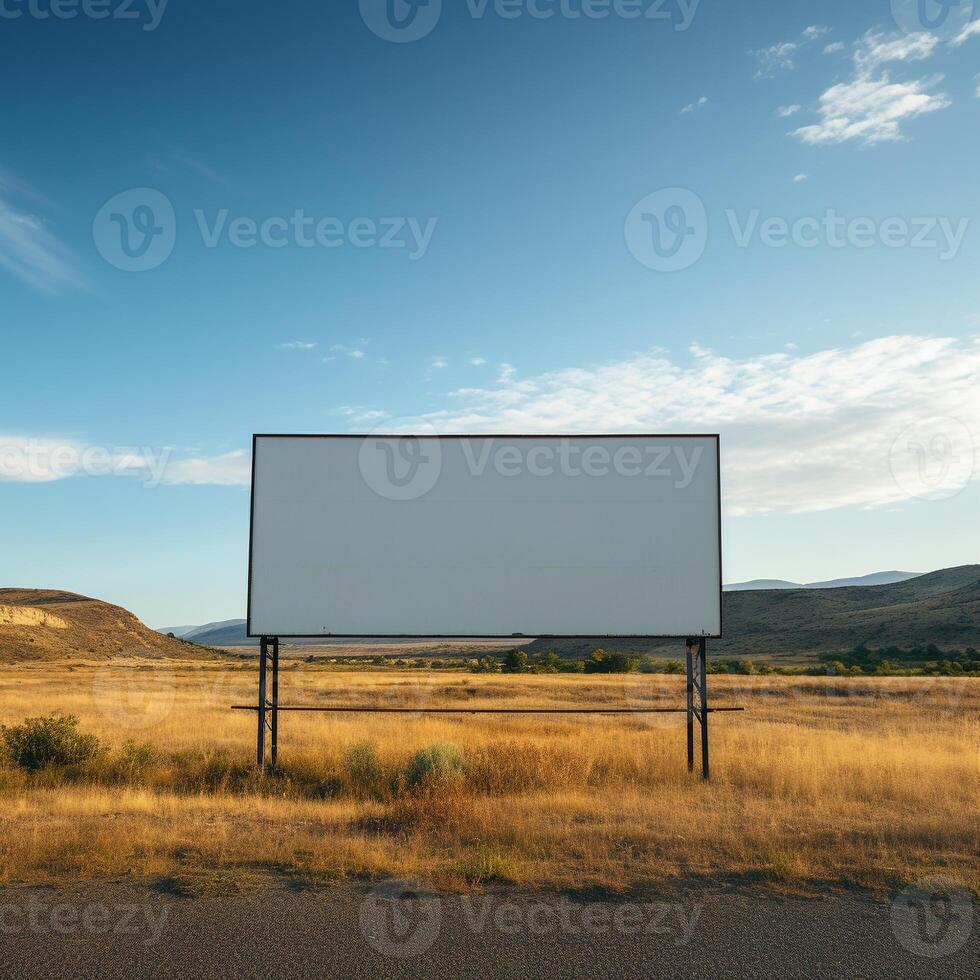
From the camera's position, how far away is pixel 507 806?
10586 millimetres

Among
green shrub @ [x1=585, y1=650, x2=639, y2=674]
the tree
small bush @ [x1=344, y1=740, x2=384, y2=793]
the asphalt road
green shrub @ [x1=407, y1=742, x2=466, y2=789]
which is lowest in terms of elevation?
the tree

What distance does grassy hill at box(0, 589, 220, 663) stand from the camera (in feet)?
256

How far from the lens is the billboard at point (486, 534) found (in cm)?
1366

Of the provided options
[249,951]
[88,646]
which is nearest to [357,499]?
[249,951]

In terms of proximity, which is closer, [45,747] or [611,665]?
[45,747]

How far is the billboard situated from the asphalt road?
659 cm

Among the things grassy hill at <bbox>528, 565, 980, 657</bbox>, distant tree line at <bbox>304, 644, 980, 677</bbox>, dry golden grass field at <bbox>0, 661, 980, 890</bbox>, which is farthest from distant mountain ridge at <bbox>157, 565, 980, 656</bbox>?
dry golden grass field at <bbox>0, 661, 980, 890</bbox>

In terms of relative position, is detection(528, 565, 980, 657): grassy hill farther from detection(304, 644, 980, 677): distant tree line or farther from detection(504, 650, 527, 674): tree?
detection(504, 650, 527, 674): tree

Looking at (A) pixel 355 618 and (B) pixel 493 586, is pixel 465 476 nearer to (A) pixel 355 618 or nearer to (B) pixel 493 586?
(B) pixel 493 586

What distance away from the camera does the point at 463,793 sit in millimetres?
11383

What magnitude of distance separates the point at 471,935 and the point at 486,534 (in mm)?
8236

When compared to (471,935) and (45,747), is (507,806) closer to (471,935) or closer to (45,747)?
(471,935)

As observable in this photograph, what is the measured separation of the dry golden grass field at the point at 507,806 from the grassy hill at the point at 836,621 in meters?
65.9

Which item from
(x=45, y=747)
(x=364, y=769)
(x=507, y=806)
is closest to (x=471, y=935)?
(x=507, y=806)
